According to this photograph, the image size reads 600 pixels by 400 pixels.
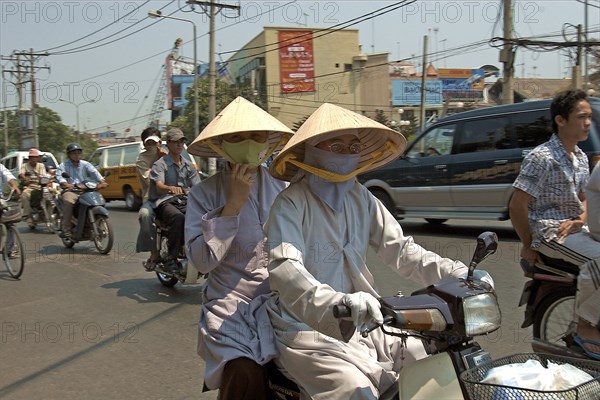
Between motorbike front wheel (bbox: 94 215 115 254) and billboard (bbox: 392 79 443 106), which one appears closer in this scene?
motorbike front wheel (bbox: 94 215 115 254)

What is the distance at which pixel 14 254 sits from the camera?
281 inches

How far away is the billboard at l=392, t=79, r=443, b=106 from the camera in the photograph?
53.5 meters

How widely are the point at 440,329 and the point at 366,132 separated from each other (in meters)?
1.10

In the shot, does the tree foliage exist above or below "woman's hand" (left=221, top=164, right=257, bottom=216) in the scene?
above

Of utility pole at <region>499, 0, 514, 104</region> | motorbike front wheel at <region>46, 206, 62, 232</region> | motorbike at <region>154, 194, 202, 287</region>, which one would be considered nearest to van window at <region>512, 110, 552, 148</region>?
motorbike at <region>154, 194, 202, 287</region>

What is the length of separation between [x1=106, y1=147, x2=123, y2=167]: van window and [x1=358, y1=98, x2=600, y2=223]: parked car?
9.36m

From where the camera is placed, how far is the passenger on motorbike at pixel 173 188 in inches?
239

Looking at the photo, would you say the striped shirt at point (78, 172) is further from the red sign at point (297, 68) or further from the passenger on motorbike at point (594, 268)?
the red sign at point (297, 68)

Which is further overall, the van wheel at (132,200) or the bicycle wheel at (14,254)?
the van wheel at (132,200)

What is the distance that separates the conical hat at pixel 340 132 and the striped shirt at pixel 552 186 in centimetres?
147

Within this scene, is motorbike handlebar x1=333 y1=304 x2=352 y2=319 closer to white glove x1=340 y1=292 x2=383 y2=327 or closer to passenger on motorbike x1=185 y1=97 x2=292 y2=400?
white glove x1=340 y1=292 x2=383 y2=327

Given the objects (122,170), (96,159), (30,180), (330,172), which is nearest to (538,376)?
(330,172)

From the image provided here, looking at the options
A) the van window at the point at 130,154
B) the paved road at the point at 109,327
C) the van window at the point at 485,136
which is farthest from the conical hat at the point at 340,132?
the van window at the point at 130,154

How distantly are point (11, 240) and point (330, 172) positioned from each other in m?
6.23
